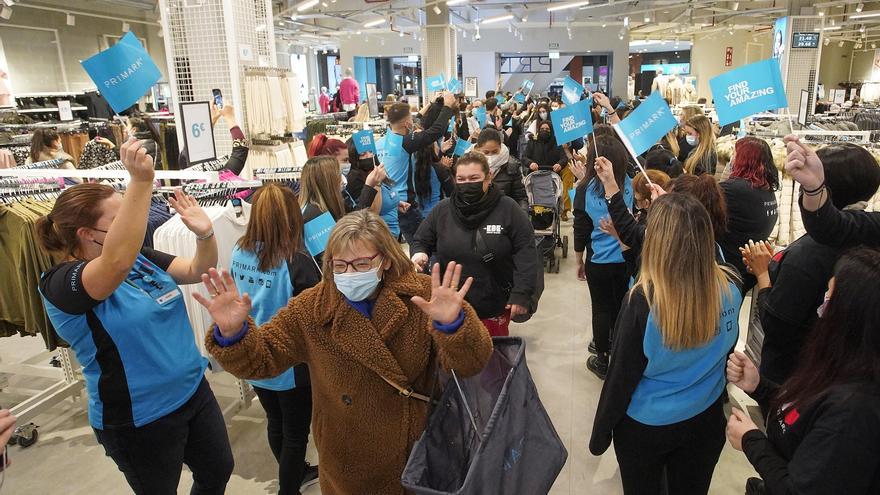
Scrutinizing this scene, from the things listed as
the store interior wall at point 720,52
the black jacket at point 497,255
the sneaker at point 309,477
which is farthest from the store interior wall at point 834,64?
the sneaker at point 309,477

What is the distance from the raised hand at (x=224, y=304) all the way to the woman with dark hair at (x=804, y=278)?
2.02m

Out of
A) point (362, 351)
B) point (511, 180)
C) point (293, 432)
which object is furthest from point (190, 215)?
point (511, 180)

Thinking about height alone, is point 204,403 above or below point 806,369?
below

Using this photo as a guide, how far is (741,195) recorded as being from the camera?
11.1 feet

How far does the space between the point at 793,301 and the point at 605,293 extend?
1.65m

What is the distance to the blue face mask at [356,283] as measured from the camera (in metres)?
1.87

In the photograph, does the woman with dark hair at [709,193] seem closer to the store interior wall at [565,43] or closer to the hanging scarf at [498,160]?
the hanging scarf at [498,160]

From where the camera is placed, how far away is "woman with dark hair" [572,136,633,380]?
3.81 meters

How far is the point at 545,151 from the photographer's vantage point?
7082 millimetres

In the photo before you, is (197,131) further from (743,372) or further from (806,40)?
(806,40)

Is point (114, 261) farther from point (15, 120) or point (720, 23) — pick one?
point (720, 23)

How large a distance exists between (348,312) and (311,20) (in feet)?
61.3

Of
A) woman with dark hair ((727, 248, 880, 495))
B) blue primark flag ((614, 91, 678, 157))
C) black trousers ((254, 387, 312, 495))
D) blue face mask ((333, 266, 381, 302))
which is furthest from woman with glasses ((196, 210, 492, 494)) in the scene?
blue primark flag ((614, 91, 678, 157))

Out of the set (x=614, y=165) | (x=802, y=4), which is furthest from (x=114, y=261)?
(x=802, y=4)
